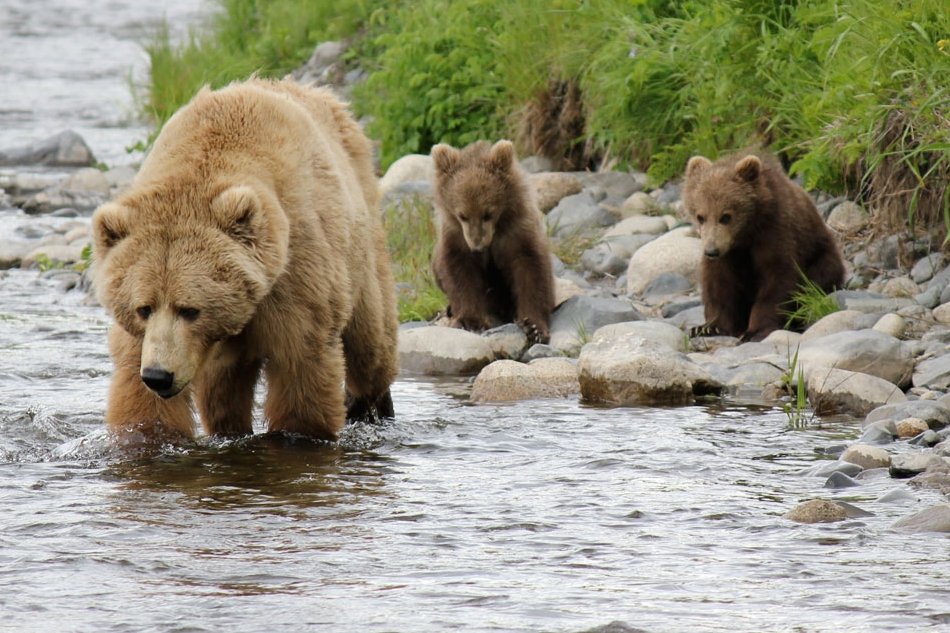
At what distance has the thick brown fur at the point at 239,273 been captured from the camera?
483 cm

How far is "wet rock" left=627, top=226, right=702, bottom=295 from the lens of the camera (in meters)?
9.05

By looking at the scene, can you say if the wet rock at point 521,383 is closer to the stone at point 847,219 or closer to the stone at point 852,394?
the stone at point 852,394

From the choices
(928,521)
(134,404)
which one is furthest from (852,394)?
(134,404)

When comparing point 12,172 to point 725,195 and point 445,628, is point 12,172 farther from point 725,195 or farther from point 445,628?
point 445,628

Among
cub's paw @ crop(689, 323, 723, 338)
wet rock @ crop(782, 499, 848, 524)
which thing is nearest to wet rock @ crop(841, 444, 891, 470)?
wet rock @ crop(782, 499, 848, 524)

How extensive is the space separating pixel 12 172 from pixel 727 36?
8.54m

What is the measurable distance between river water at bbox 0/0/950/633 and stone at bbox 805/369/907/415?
24 centimetres

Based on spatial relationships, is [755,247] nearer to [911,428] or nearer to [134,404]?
[911,428]

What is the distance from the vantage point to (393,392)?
729 centimetres

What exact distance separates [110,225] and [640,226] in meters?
5.51

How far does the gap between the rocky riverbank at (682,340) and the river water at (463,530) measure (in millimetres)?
200

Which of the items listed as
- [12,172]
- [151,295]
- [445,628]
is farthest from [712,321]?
[12,172]

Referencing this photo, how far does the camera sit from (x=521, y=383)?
6961mm

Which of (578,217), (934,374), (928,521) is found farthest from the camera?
(578,217)
